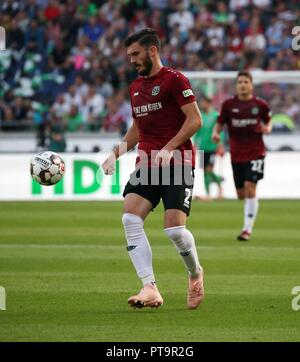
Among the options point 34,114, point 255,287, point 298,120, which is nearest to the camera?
point 255,287

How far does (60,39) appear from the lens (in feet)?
98.7

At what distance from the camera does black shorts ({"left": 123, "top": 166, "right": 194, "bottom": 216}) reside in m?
9.33

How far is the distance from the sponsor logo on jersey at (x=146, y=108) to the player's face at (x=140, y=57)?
29cm

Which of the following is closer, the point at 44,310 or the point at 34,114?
the point at 44,310

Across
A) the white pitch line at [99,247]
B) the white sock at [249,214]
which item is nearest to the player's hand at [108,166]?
the white pitch line at [99,247]

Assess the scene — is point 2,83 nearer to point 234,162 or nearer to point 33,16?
point 33,16

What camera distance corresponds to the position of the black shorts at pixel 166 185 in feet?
30.6

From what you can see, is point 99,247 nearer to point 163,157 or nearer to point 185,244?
point 185,244

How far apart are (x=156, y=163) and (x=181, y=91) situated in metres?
0.71

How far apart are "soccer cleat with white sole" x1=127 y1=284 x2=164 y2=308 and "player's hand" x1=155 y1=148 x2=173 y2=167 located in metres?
1.12

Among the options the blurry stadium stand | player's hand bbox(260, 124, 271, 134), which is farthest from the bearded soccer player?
the blurry stadium stand

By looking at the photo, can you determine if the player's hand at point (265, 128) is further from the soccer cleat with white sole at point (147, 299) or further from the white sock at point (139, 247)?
the soccer cleat with white sole at point (147, 299)
